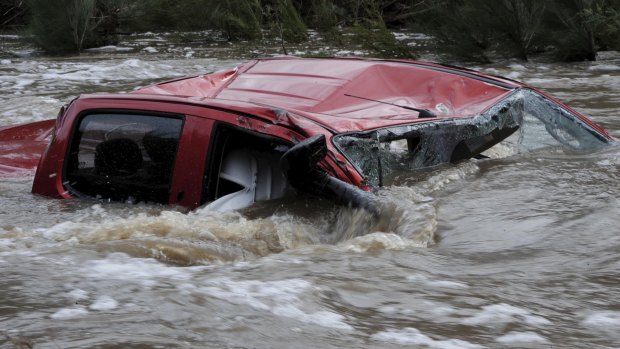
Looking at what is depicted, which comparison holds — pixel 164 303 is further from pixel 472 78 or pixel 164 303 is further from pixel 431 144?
pixel 472 78

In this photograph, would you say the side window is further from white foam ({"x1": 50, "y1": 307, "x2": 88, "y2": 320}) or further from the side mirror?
white foam ({"x1": 50, "y1": 307, "x2": 88, "y2": 320})

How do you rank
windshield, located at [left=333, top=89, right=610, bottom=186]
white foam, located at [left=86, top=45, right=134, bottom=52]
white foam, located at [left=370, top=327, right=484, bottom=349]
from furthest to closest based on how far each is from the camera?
white foam, located at [left=86, top=45, right=134, bottom=52] → windshield, located at [left=333, top=89, right=610, bottom=186] → white foam, located at [left=370, top=327, right=484, bottom=349]

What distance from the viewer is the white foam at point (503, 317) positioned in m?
2.94

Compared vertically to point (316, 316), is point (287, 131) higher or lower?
higher

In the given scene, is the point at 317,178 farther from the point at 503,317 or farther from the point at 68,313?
the point at 68,313

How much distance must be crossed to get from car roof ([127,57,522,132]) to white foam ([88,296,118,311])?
66.2 inches

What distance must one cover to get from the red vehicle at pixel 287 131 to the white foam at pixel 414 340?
1035 mm

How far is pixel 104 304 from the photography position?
117 inches

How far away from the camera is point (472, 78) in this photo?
5344mm

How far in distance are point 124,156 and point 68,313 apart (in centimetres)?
157

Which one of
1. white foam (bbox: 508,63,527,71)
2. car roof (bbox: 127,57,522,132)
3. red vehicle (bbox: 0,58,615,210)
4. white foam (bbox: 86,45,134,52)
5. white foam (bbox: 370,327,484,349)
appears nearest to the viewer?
white foam (bbox: 370,327,484,349)

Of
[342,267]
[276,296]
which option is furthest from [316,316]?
[342,267]

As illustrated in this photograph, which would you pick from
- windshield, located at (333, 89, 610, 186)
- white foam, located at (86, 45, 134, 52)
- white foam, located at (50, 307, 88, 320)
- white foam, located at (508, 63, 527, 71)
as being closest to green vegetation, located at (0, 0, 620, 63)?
white foam, located at (86, 45, 134, 52)

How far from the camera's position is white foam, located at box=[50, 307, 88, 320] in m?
2.83
